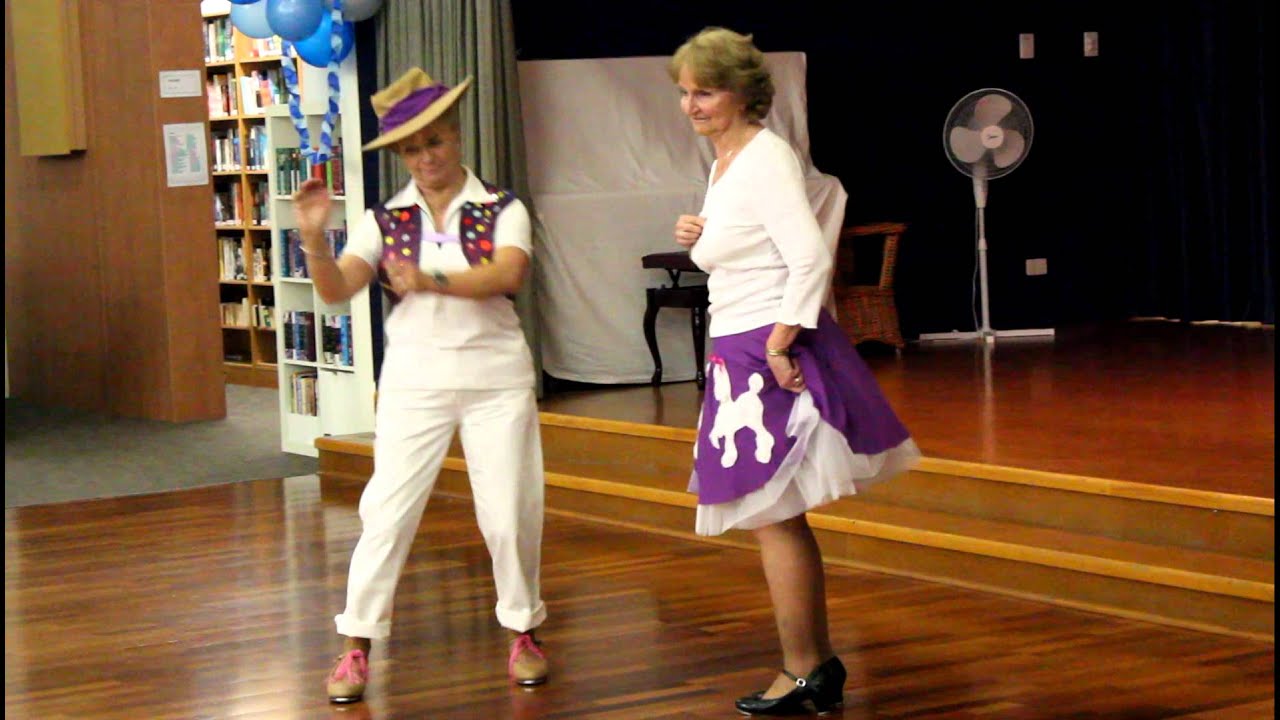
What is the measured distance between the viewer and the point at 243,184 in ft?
38.7

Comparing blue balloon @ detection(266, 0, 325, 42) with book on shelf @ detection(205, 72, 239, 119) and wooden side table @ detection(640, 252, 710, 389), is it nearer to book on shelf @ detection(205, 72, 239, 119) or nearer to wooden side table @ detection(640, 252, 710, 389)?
wooden side table @ detection(640, 252, 710, 389)

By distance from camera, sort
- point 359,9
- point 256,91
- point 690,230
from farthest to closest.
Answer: point 256,91, point 359,9, point 690,230

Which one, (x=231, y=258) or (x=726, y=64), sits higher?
(x=726, y=64)

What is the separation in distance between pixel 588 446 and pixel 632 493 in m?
0.64

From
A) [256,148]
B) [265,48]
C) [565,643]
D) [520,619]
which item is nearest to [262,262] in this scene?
[256,148]

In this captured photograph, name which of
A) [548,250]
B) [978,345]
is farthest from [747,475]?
[978,345]

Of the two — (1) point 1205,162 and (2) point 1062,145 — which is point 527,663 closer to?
(2) point 1062,145

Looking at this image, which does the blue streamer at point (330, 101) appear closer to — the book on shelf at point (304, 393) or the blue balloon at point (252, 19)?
the blue balloon at point (252, 19)

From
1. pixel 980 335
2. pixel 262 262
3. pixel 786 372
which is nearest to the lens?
pixel 786 372

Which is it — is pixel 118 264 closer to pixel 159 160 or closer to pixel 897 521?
pixel 159 160

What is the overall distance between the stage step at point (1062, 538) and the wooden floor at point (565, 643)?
8 cm

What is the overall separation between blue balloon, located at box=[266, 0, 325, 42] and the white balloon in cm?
31

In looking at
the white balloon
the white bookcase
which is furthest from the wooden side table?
the white balloon

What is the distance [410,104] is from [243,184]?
808 cm
